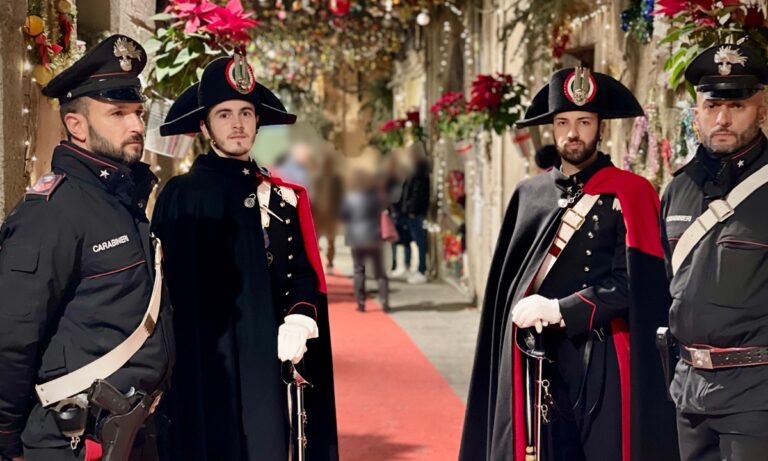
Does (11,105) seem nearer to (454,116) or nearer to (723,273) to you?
(723,273)

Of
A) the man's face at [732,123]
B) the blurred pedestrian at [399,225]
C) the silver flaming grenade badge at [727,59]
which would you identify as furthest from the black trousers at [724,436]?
the blurred pedestrian at [399,225]

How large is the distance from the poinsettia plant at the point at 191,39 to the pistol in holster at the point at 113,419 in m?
2.97

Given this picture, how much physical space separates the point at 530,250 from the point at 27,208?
2145mm

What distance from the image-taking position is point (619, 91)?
4348mm

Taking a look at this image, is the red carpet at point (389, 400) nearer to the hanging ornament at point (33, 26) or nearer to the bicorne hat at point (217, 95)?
the bicorne hat at point (217, 95)

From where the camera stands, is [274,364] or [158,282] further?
[274,364]

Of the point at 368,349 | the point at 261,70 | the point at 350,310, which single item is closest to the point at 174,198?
the point at 368,349

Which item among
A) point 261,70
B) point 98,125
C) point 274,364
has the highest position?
point 261,70

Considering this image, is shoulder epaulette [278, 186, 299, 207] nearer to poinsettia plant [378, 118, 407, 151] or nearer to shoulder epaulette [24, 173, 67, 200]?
shoulder epaulette [24, 173, 67, 200]

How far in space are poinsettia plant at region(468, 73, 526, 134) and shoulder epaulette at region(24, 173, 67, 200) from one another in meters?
6.65

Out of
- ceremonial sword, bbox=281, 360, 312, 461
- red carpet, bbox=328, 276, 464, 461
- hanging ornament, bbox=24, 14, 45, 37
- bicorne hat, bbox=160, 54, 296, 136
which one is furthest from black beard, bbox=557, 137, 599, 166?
red carpet, bbox=328, 276, 464, 461

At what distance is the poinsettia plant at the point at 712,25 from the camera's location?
4.33 m

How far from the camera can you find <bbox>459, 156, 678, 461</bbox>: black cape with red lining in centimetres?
404

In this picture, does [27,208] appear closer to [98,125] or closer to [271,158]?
[98,125]
